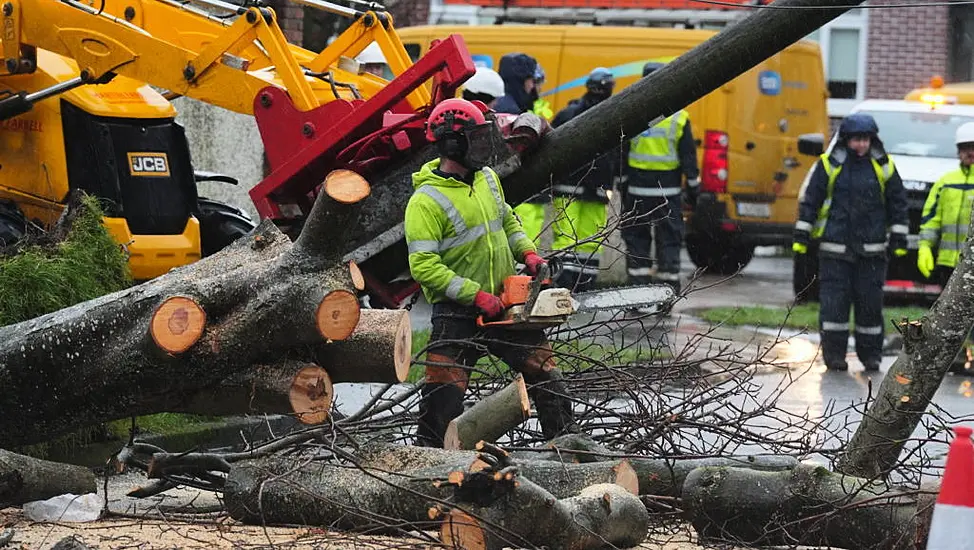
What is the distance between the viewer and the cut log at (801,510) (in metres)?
5.75

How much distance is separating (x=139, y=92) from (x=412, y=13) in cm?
1385

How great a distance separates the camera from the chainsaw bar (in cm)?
716

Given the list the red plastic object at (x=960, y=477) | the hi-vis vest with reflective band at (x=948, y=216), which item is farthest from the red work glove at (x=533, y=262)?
the hi-vis vest with reflective band at (x=948, y=216)

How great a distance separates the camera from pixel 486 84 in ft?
39.8

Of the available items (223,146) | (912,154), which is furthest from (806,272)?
(223,146)

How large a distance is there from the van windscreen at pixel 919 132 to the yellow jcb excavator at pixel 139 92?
7.54 m

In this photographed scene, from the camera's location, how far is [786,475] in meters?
6.03

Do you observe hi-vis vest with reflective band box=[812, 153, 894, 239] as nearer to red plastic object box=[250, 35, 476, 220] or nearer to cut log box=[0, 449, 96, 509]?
red plastic object box=[250, 35, 476, 220]

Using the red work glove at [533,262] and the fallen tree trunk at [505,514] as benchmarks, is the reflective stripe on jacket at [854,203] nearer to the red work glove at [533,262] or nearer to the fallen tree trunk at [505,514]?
the red work glove at [533,262]

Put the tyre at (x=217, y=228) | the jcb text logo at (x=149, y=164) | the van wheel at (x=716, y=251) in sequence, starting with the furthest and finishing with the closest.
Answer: the van wheel at (x=716, y=251) → the tyre at (x=217, y=228) → the jcb text logo at (x=149, y=164)

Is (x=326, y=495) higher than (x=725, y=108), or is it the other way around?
(x=326, y=495)

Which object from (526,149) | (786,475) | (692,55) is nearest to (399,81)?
(526,149)

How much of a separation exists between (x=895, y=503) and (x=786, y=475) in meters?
0.43

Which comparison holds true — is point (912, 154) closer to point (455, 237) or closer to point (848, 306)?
point (848, 306)
